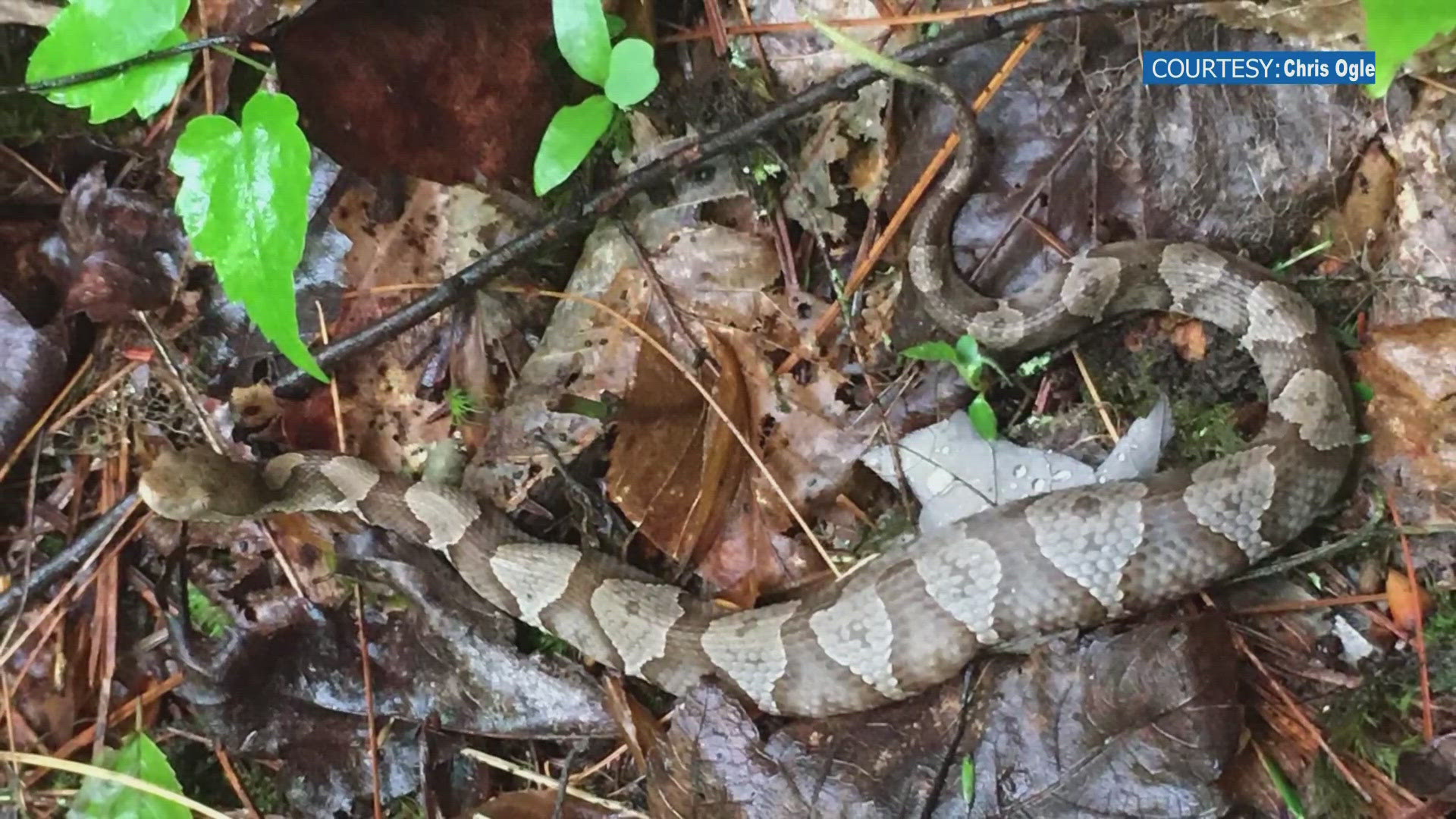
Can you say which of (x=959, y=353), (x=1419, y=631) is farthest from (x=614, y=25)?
(x=1419, y=631)

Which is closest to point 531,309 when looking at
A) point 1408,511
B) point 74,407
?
point 74,407

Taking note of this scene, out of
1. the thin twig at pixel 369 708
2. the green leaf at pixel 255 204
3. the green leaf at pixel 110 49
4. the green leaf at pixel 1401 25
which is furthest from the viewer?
the thin twig at pixel 369 708

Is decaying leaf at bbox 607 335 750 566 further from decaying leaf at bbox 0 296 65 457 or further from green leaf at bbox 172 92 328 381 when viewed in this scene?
decaying leaf at bbox 0 296 65 457

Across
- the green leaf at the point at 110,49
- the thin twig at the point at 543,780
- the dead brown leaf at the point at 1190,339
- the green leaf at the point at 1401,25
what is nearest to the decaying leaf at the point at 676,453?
the thin twig at the point at 543,780

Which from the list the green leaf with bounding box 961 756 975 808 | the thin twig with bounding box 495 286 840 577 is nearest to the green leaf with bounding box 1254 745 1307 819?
the green leaf with bounding box 961 756 975 808

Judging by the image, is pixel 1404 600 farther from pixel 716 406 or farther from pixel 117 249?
pixel 117 249

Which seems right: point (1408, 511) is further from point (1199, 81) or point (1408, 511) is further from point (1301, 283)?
point (1199, 81)

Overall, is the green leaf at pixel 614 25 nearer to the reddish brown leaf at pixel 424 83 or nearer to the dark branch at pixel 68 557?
the reddish brown leaf at pixel 424 83
